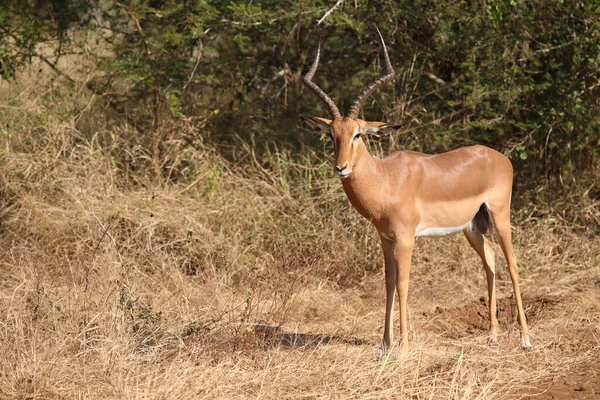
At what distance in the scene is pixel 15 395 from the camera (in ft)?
14.9

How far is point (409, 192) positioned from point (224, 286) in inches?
77.1

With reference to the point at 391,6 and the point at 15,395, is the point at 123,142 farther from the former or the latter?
the point at 15,395

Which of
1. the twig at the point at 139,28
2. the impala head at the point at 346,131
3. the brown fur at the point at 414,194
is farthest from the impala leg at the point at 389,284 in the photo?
the twig at the point at 139,28

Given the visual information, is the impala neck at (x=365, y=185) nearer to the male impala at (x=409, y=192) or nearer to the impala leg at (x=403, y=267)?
the male impala at (x=409, y=192)

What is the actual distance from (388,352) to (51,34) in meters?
6.22

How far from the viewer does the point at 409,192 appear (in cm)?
613

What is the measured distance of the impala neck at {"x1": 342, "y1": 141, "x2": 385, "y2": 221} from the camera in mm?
5953

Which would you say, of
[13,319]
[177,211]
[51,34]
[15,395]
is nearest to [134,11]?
[51,34]

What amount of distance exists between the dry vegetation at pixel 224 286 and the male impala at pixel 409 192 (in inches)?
21.8

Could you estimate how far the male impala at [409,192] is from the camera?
5969 millimetres

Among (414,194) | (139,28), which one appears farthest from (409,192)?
(139,28)

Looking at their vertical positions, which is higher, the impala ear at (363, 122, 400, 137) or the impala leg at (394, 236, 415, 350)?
the impala ear at (363, 122, 400, 137)

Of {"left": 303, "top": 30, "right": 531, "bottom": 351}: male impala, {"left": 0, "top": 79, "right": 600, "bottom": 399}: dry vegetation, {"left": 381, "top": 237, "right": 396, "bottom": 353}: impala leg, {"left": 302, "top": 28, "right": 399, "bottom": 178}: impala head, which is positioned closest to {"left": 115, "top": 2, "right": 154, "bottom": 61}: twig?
{"left": 0, "top": 79, "right": 600, "bottom": 399}: dry vegetation

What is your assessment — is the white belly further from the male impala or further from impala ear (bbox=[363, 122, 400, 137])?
impala ear (bbox=[363, 122, 400, 137])
